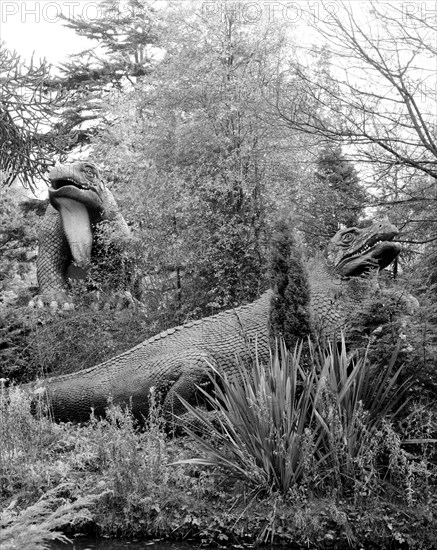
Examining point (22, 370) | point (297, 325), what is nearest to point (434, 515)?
point (297, 325)

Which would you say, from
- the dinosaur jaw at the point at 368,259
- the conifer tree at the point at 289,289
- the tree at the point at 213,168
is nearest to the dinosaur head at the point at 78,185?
the tree at the point at 213,168

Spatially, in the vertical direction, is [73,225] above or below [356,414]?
above

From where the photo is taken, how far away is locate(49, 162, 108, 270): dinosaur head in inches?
486

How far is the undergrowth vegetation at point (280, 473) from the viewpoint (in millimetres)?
5387

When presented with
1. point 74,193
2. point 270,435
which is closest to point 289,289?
point 270,435

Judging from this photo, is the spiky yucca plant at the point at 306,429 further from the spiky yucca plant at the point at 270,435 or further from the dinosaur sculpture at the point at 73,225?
the dinosaur sculpture at the point at 73,225

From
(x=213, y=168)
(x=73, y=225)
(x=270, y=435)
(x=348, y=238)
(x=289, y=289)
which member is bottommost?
(x=270, y=435)

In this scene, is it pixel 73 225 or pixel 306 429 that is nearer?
pixel 306 429

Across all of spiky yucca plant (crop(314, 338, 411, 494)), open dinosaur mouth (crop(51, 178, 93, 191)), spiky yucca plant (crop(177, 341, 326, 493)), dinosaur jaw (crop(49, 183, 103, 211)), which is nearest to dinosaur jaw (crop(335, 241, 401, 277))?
spiky yucca plant (crop(314, 338, 411, 494))

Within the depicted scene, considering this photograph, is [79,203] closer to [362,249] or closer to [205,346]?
[205,346]

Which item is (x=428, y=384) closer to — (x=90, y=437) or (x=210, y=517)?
(x=210, y=517)

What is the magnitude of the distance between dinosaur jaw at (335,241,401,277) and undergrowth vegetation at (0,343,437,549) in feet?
5.75

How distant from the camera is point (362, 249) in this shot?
7895 mm

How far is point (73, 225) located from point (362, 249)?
19.9ft
